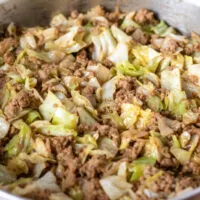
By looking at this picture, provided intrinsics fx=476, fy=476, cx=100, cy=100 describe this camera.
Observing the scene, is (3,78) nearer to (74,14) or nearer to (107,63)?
(107,63)

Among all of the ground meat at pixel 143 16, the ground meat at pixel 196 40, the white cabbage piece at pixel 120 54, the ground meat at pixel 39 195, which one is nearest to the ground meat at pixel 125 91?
the white cabbage piece at pixel 120 54

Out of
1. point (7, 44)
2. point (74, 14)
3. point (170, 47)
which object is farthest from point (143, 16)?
point (7, 44)

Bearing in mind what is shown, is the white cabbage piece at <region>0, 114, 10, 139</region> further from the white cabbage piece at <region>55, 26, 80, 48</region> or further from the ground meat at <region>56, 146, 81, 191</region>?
the white cabbage piece at <region>55, 26, 80, 48</region>

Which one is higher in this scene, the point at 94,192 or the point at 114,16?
the point at 114,16

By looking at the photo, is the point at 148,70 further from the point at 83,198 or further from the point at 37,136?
the point at 83,198

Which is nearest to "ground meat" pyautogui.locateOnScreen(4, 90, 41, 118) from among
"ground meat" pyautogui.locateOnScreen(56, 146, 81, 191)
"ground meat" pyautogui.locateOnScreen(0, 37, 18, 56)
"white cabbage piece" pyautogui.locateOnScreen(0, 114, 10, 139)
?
"white cabbage piece" pyautogui.locateOnScreen(0, 114, 10, 139)

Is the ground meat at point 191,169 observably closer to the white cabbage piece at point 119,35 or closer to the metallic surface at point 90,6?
the white cabbage piece at point 119,35
